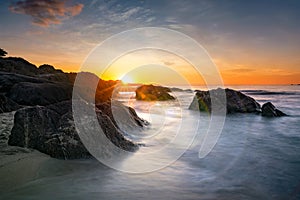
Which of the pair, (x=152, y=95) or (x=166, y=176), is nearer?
(x=166, y=176)

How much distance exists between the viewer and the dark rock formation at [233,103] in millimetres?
17188

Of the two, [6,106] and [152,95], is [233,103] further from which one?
[152,95]

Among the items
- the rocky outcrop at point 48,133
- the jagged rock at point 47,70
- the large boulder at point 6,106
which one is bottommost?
the rocky outcrop at point 48,133

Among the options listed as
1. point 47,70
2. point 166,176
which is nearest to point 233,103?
point 166,176

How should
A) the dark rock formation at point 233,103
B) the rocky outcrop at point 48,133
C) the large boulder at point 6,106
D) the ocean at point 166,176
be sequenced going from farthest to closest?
the dark rock formation at point 233,103
the large boulder at point 6,106
the rocky outcrop at point 48,133
the ocean at point 166,176

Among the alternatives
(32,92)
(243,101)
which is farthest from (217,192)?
(243,101)

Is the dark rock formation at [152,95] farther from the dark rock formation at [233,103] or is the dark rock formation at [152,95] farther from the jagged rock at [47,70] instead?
the dark rock formation at [233,103]

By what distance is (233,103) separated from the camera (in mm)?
17500

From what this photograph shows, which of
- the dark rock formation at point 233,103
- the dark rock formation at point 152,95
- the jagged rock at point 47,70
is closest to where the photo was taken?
the dark rock formation at point 233,103

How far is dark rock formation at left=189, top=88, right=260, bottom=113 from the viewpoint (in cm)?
Result: 1719

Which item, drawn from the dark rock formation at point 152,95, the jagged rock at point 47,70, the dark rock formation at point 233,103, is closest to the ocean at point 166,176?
the dark rock formation at point 233,103

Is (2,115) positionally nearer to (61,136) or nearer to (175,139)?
(61,136)

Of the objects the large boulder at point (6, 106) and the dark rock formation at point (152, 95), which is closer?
the large boulder at point (6, 106)

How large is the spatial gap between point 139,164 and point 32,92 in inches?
292
